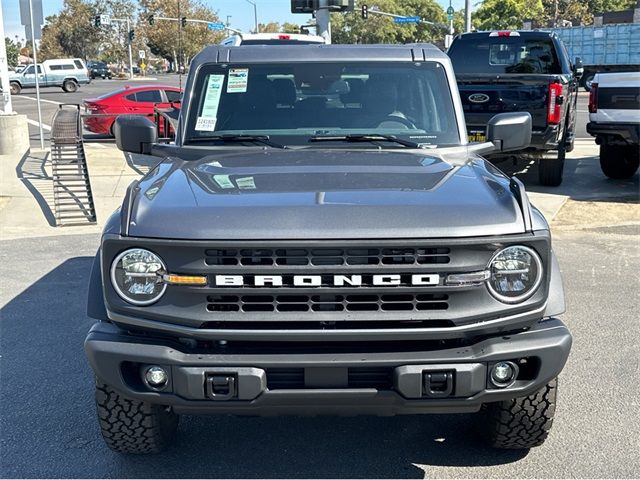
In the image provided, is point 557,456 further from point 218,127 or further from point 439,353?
point 218,127

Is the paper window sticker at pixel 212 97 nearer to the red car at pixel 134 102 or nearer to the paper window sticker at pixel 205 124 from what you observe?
the paper window sticker at pixel 205 124

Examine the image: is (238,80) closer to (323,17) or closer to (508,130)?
(508,130)

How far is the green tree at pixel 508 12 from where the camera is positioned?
69.6 meters

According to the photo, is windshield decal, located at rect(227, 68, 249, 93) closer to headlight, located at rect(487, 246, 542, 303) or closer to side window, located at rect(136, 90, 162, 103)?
headlight, located at rect(487, 246, 542, 303)

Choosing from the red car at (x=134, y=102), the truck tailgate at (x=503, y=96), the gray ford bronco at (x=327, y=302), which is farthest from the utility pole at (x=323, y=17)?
the gray ford bronco at (x=327, y=302)

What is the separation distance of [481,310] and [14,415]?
8.77 ft

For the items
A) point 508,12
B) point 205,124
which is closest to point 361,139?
point 205,124

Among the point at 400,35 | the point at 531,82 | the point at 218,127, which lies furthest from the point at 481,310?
the point at 400,35

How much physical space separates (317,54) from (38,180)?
30.3 ft

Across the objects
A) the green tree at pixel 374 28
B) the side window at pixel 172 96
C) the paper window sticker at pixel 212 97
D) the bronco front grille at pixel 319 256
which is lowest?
the side window at pixel 172 96

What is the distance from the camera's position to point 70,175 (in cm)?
1127

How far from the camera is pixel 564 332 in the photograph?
2986mm

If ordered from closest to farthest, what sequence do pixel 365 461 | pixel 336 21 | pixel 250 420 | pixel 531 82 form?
pixel 365 461, pixel 250 420, pixel 531 82, pixel 336 21

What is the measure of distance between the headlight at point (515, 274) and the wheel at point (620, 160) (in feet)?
30.6
